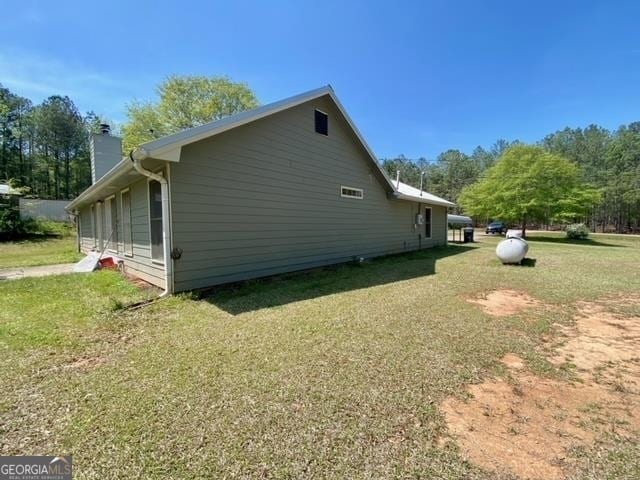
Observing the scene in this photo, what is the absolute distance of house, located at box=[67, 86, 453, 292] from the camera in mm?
5582

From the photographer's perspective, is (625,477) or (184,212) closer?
(625,477)

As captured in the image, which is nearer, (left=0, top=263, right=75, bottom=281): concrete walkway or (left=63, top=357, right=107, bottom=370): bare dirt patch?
(left=63, top=357, right=107, bottom=370): bare dirt patch

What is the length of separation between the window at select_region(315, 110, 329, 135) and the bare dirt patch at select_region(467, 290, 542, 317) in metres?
5.96

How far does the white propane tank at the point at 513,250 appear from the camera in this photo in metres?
9.02

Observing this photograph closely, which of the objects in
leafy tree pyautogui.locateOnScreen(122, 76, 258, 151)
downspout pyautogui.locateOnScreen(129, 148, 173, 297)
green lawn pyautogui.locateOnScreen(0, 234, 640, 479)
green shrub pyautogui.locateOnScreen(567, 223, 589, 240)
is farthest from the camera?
leafy tree pyautogui.locateOnScreen(122, 76, 258, 151)

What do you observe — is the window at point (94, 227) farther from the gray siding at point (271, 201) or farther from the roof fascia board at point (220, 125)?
the roof fascia board at point (220, 125)

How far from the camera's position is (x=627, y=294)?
19.1ft

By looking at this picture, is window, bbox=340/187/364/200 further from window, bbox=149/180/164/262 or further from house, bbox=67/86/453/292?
window, bbox=149/180/164/262

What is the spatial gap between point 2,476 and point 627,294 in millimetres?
8961

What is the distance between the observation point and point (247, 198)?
21.9 ft

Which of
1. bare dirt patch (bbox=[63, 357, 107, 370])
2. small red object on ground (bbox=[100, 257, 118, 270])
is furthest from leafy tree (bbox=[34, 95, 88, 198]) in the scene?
bare dirt patch (bbox=[63, 357, 107, 370])

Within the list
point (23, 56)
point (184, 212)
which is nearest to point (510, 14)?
point (184, 212)

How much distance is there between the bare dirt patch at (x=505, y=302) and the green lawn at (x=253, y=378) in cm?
22

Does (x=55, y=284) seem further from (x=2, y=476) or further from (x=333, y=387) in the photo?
(x=333, y=387)
